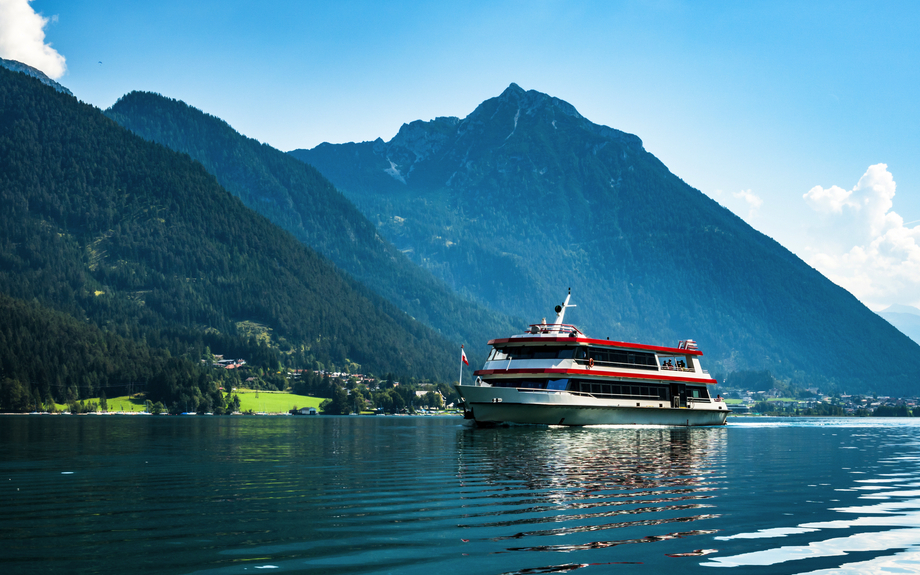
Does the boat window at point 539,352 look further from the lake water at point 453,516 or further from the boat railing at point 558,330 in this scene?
the lake water at point 453,516

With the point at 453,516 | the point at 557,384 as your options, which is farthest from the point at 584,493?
the point at 557,384

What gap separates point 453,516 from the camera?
20.6m

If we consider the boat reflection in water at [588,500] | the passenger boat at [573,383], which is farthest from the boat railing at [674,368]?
the boat reflection in water at [588,500]

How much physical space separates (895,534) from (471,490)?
11969 millimetres

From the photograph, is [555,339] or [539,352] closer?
[555,339]

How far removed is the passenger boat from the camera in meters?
71.8

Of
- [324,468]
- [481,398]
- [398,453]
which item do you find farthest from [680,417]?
[324,468]

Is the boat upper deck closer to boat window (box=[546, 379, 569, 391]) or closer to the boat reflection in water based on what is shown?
boat window (box=[546, 379, 569, 391])

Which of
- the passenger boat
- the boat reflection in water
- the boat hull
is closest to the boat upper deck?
the passenger boat

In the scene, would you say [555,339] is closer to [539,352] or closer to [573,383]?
[539,352]

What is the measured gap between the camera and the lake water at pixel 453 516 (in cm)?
1552

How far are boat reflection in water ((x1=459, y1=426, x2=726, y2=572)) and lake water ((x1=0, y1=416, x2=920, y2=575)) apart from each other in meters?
0.08

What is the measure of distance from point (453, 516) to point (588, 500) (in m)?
4.94

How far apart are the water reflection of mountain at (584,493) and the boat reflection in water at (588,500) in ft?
0.08
